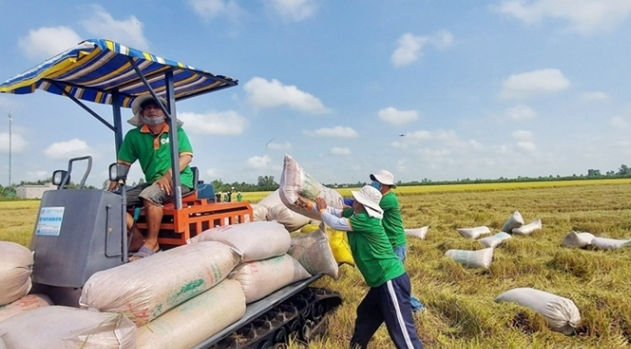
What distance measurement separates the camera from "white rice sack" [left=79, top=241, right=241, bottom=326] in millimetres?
2432

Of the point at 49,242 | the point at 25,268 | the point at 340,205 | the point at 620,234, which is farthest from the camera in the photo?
the point at 620,234

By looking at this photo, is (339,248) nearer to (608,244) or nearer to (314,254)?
(314,254)

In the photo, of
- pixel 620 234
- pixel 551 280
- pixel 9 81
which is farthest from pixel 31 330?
pixel 620 234

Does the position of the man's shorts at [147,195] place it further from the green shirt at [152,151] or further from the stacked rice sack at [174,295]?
the stacked rice sack at [174,295]

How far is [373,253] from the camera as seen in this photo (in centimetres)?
377

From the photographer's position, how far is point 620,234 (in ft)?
31.8

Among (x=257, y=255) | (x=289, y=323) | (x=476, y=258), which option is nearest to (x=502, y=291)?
(x=476, y=258)

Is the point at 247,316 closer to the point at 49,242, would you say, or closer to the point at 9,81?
the point at 49,242

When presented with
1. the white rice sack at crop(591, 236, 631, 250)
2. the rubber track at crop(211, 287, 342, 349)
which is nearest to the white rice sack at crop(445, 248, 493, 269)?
the white rice sack at crop(591, 236, 631, 250)

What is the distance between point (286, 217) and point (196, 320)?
2840 mm

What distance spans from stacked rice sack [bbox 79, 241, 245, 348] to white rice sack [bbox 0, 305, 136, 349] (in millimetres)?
123

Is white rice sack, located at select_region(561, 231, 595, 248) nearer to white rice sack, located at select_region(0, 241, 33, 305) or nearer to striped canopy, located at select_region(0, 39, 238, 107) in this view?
striped canopy, located at select_region(0, 39, 238, 107)

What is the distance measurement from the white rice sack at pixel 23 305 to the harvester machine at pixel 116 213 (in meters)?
0.10

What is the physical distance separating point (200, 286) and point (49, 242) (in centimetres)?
102
